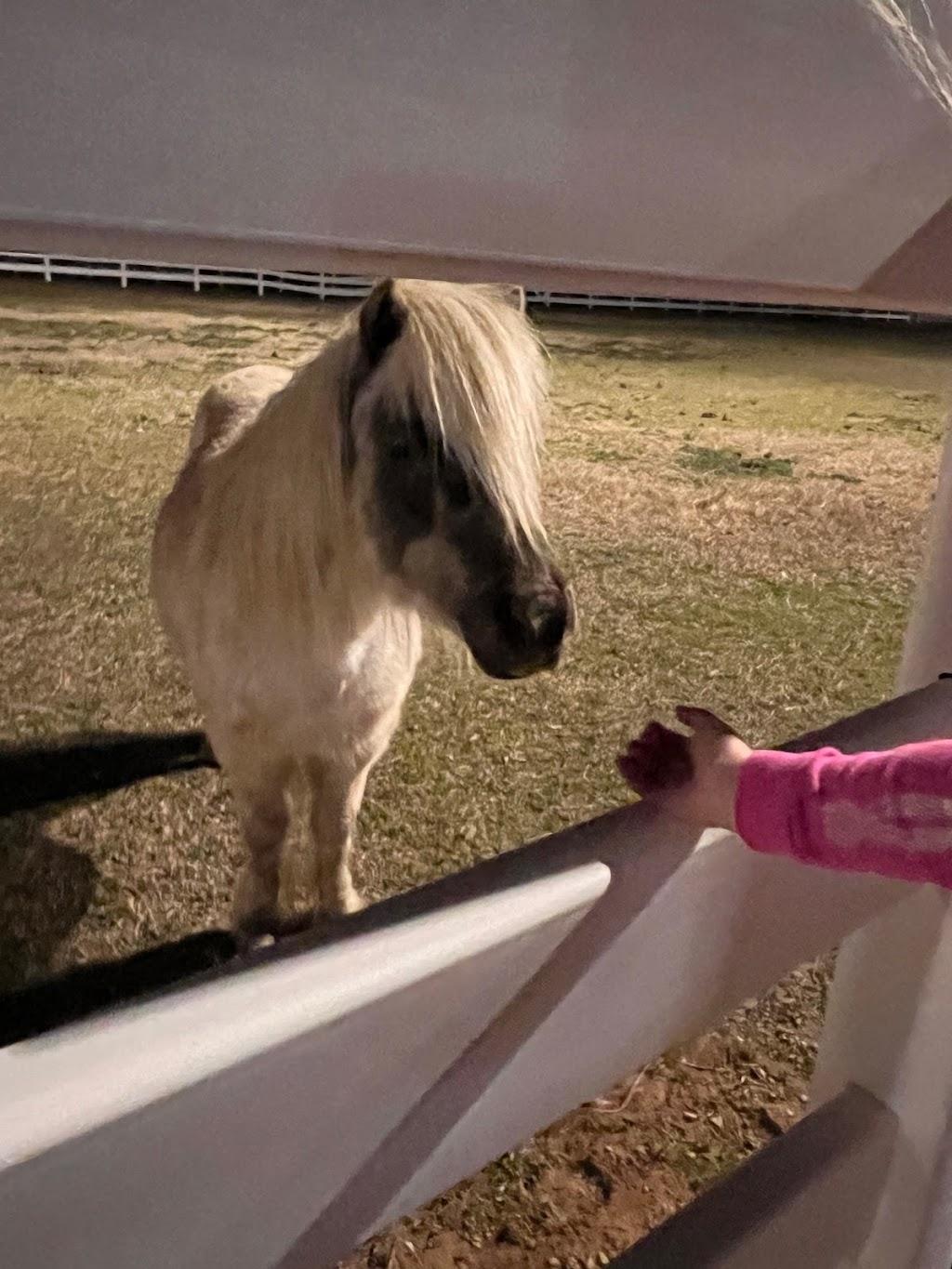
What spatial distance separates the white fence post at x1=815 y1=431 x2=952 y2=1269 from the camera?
49cm

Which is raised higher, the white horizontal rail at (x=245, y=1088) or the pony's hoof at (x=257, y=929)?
the white horizontal rail at (x=245, y=1088)

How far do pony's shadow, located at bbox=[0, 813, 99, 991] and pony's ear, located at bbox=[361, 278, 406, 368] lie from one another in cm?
50

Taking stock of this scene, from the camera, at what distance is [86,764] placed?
88 centimetres

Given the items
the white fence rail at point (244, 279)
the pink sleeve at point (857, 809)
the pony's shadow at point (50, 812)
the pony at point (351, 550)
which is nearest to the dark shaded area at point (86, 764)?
the pony's shadow at point (50, 812)

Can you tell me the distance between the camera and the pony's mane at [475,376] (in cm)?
39

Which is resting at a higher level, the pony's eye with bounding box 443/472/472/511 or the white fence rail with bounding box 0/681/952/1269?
the pony's eye with bounding box 443/472/472/511

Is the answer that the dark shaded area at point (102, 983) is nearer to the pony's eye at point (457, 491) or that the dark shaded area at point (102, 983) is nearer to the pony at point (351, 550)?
the pony at point (351, 550)

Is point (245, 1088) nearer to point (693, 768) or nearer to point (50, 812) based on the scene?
point (693, 768)

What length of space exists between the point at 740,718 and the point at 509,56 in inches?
35.7

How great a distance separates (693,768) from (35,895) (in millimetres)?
586

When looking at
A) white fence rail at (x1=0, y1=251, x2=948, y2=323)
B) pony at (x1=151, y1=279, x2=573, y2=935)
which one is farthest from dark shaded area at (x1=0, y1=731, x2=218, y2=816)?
white fence rail at (x1=0, y1=251, x2=948, y2=323)

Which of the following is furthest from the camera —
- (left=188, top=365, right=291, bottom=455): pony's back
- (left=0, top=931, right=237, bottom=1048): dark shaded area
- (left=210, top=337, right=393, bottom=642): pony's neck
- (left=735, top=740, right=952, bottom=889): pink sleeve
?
(left=188, top=365, right=291, bottom=455): pony's back

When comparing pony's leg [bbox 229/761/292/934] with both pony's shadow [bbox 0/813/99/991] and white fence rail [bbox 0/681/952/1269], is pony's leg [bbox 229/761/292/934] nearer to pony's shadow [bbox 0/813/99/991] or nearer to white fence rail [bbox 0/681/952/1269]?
pony's shadow [bbox 0/813/99/991]

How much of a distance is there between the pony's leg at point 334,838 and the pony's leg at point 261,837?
1.1 inches
